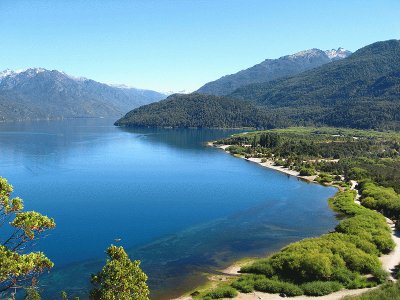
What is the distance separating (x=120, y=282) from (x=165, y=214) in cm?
6303

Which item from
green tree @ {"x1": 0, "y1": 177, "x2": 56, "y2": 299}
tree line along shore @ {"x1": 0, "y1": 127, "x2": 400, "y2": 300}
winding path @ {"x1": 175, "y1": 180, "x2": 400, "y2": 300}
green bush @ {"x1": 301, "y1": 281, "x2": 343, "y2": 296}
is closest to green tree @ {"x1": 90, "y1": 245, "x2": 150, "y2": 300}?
tree line along shore @ {"x1": 0, "y1": 127, "x2": 400, "y2": 300}

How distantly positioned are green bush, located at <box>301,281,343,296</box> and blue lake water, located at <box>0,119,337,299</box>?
629 inches

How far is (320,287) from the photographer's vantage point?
51.7 m

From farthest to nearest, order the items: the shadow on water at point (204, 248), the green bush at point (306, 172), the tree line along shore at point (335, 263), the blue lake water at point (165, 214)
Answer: the green bush at point (306, 172)
the blue lake water at point (165, 214)
the shadow on water at point (204, 248)
the tree line along shore at point (335, 263)

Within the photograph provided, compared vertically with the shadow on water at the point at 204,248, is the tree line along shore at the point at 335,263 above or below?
above

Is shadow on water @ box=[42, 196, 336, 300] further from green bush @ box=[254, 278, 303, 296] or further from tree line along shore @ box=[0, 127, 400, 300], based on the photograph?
green bush @ box=[254, 278, 303, 296]

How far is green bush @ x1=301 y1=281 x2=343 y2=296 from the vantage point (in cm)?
5097

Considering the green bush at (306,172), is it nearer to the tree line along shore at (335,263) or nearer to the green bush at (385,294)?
the tree line along shore at (335,263)

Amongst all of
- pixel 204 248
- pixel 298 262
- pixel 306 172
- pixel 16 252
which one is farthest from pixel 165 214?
pixel 16 252

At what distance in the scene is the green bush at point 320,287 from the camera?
50969 millimetres

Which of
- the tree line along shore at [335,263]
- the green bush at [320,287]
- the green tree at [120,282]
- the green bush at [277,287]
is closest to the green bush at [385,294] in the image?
the tree line along shore at [335,263]

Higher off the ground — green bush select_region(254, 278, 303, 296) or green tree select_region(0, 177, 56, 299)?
green tree select_region(0, 177, 56, 299)

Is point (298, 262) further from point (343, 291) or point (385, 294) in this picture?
point (385, 294)

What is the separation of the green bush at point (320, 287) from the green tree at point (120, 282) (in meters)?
25.8
